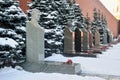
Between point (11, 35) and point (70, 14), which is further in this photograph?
Result: point (70, 14)

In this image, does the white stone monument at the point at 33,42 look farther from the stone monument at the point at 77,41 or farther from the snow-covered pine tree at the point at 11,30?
the stone monument at the point at 77,41

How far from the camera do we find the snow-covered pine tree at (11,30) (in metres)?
11.1

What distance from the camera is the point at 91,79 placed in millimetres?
9594

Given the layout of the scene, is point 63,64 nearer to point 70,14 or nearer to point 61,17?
point 61,17

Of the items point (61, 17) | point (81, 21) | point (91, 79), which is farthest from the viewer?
point (81, 21)

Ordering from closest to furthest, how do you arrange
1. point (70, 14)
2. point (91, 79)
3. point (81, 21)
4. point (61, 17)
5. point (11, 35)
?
point (91, 79) → point (11, 35) → point (61, 17) → point (70, 14) → point (81, 21)

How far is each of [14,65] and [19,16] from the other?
1.73m

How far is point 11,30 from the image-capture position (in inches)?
457

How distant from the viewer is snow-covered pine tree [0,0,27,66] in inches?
436

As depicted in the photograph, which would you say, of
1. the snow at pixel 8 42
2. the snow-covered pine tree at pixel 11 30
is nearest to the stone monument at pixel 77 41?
the snow-covered pine tree at pixel 11 30

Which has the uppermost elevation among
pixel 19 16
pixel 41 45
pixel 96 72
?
pixel 19 16

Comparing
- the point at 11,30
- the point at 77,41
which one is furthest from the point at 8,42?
the point at 77,41

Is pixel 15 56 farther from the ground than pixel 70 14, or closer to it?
closer to it

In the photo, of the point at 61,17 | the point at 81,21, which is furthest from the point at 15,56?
the point at 81,21
